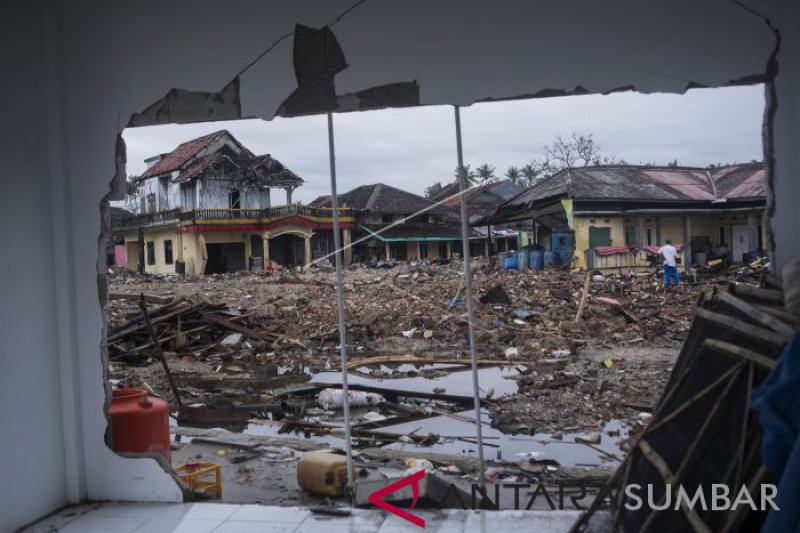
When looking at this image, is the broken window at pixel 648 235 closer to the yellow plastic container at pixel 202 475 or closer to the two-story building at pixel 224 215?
the two-story building at pixel 224 215

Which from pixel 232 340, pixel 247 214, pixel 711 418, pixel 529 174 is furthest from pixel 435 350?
pixel 529 174

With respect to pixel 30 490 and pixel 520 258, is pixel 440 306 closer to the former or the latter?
pixel 520 258

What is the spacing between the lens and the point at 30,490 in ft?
11.6

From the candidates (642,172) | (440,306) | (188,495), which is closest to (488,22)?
(188,495)

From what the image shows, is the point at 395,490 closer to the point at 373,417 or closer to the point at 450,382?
the point at 373,417

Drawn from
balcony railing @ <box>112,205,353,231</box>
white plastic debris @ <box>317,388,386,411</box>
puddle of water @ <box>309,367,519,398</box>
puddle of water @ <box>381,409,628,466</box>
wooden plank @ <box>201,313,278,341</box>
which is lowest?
puddle of water @ <box>381,409,628,466</box>

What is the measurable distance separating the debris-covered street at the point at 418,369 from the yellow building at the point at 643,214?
12.1 feet

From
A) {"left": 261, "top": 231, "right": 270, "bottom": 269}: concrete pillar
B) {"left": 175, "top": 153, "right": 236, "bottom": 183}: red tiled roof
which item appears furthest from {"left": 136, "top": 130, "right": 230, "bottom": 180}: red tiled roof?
{"left": 261, "top": 231, "right": 270, "bottom": 269}: concrete pillar

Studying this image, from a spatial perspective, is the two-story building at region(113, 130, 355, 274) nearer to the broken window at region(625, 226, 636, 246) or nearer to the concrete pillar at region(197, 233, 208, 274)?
the concrete pillar at region(197, 233, 208, 274)

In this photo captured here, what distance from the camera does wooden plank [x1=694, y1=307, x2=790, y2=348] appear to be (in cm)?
233

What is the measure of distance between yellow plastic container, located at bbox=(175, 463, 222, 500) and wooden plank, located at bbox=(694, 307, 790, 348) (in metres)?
3.38

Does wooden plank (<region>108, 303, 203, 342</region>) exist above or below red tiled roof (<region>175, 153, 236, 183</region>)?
below

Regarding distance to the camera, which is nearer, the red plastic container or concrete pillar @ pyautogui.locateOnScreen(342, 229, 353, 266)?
the red plastic container

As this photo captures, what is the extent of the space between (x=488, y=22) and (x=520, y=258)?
23.0 metres
